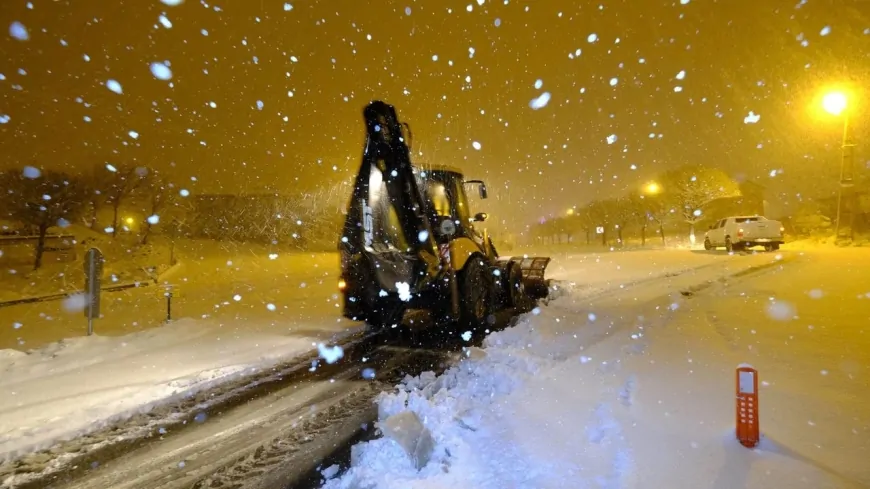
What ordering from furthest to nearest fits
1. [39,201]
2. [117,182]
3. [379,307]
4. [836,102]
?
1. [117,182]
2. [39,201]
3. [836,102]
4. [379,307]

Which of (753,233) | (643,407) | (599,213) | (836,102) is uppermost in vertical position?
→ (836,102)

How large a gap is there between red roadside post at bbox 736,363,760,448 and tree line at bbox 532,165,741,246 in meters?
41.9

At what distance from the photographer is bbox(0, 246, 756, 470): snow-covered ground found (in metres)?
5.41

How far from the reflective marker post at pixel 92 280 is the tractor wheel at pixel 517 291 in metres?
8.60

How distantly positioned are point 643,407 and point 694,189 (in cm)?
4678

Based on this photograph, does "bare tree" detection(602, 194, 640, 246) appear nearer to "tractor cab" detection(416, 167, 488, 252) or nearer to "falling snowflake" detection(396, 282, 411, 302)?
"tractor cab" detection(416, 167, 488, 252)

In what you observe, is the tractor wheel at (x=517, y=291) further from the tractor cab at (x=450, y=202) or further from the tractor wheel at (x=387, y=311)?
the tractor wheel at (x=387, y=311)

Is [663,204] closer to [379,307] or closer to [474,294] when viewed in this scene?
[474,294]

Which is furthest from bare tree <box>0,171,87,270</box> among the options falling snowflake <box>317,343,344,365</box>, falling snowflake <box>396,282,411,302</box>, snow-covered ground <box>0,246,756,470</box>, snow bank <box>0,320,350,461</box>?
falling snowflake <box>396,282,411,302</box>

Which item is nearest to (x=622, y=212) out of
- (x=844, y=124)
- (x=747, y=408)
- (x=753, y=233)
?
(x=753, y=233)

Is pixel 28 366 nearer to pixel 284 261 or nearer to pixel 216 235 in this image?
pixel 284 261

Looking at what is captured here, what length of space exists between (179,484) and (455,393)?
2.87m

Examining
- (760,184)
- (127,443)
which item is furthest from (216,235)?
(760,184)

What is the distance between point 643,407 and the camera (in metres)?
4.93
